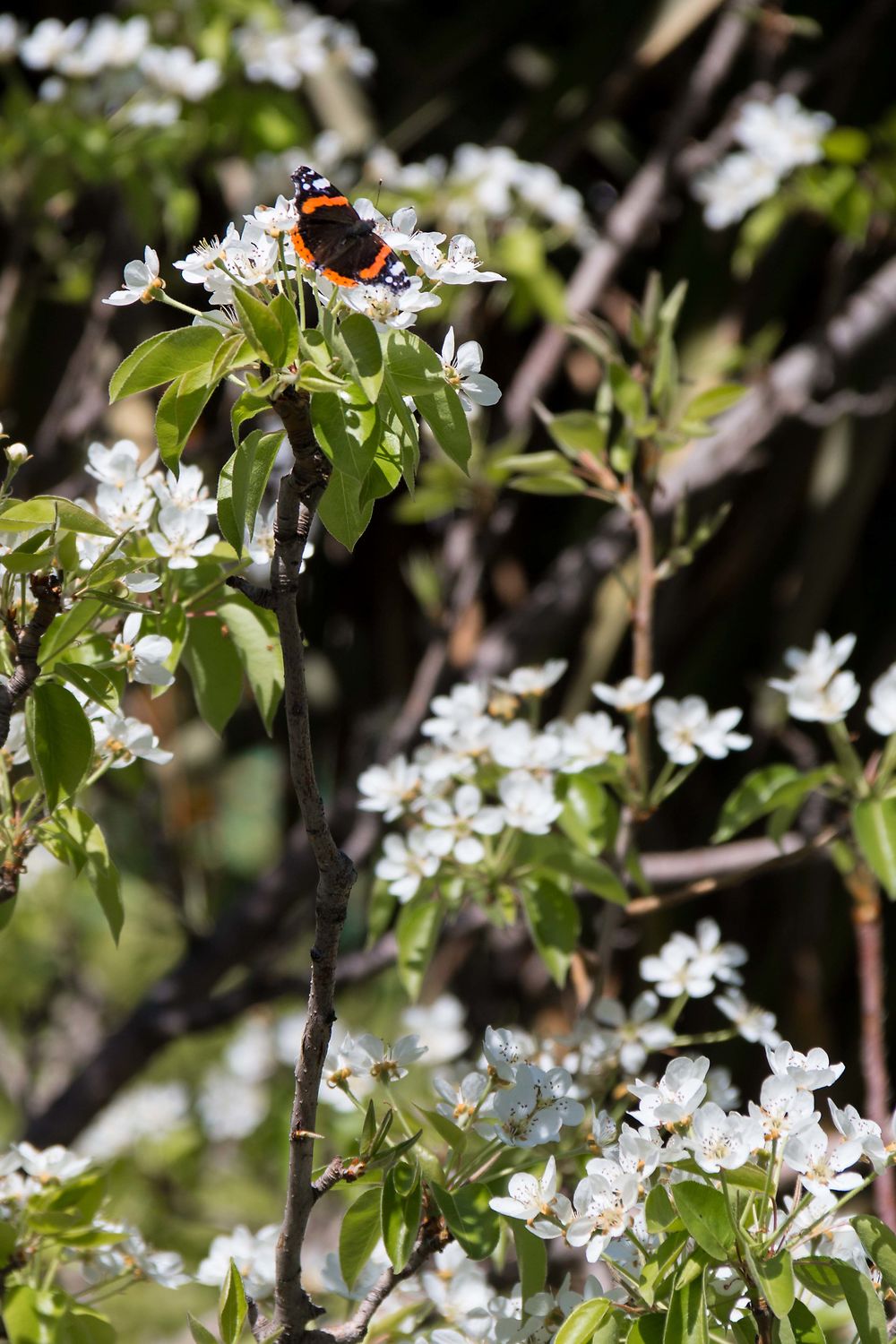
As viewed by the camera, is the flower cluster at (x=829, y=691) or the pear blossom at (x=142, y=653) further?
the flower cluster at (x=829, y=691)

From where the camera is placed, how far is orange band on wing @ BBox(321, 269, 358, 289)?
1.66 feet

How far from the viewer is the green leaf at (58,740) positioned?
Result: 0.56 m

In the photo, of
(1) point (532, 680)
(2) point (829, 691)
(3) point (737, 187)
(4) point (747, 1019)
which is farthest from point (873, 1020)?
(3) point (737, 187)

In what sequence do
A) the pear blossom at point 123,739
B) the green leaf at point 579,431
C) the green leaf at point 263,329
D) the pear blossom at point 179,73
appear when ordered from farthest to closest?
1. the pear blossom at point 179,73
2. the green leaf at point 579,431
3. the pear blossom at point 123,739
4. the green leaf at point 263,329

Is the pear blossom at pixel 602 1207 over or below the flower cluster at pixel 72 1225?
over

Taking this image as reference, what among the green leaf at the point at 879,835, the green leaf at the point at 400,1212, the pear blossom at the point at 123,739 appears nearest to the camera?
the green leaf at the point at 400,1212

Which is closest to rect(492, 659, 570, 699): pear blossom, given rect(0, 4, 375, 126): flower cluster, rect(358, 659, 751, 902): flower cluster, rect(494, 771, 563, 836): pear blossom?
rect(358, 659, 751, 902): flower cluster

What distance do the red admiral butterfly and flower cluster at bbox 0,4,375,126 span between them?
3.19 feet

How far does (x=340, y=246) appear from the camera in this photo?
0.51 metres

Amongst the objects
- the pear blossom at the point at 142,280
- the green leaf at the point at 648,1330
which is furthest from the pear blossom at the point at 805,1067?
the pear blossom at the point at 142,280

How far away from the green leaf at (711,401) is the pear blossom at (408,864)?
0.39m

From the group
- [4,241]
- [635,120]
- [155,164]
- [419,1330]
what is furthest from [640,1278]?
[4,241]

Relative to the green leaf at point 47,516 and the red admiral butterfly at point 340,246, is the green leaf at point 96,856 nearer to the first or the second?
the green leaf at point 47,516

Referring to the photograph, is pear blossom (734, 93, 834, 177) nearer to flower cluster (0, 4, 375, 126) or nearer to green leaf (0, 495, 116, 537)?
flower cluster (0, 4, 375, 126)
